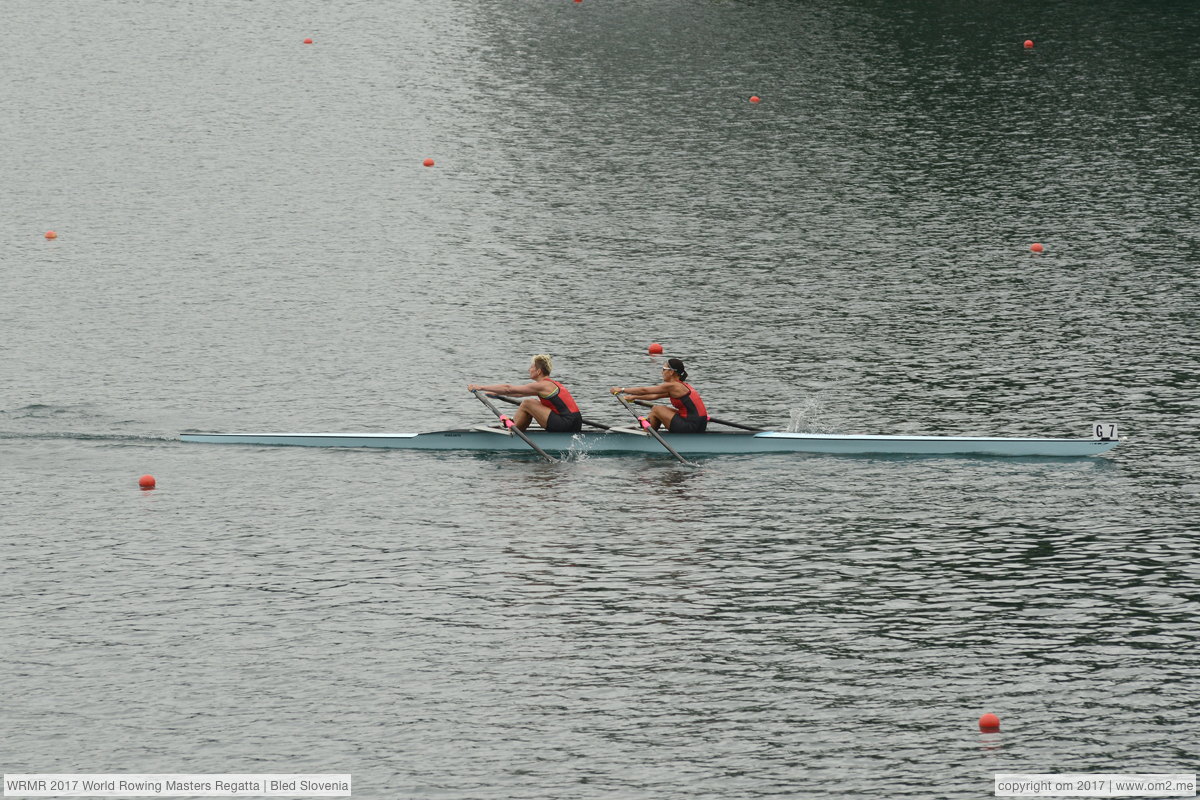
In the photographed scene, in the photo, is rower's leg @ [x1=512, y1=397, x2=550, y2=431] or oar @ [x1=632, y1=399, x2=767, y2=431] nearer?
oar @ [x1=632, y1=399, x2=767, y2=431]

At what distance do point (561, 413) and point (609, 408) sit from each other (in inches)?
103

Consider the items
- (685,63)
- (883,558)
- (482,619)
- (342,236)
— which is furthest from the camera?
(685,63)

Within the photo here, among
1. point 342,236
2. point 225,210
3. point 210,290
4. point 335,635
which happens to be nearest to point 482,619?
point 335,635

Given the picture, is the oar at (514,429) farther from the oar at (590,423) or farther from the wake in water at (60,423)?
the wake in water at (60,423)

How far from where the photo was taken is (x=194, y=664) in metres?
19.8

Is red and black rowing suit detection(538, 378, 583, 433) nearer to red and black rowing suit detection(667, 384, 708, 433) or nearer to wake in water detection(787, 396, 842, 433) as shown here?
red and black rowing suit detection(667, 384, 708, 433)

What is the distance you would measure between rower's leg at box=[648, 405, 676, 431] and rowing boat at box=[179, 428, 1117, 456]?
26 centimetres

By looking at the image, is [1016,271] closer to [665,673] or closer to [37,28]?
[665,673]

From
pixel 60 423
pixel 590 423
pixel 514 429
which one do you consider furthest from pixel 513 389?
pixel 60 423

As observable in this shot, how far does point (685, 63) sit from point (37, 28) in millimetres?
29069
